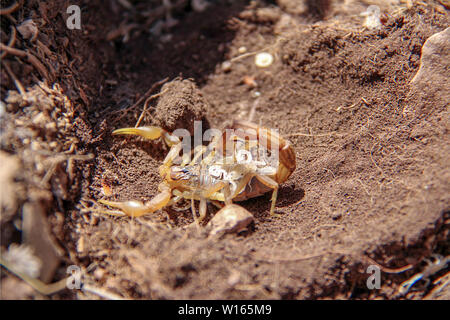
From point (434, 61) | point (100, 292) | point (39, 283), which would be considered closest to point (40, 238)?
point (39, 283)

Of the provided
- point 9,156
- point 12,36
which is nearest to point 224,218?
point 9,156

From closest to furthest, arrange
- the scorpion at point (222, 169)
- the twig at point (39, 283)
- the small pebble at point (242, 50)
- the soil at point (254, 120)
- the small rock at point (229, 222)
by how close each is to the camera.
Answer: the twig at point (39, 283) < the soil at point (254, 120) < the small rock at point (229, 222) < the scorpion at point (222, 169) < the small pebble at point (242, 50)

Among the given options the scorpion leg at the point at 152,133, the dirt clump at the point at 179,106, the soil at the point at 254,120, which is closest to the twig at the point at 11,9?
the soil at the point at 254,120

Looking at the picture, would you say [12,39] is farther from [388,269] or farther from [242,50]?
[388,269]

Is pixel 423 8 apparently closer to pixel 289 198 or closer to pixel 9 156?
pixel 289 198

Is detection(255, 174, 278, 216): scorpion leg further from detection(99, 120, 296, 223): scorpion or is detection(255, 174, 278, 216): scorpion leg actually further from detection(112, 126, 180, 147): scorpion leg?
detection(112, 126, 180, 147): scorpion leg

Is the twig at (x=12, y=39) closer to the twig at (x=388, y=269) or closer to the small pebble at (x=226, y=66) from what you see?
the small pebble at (x=226, y=66)
